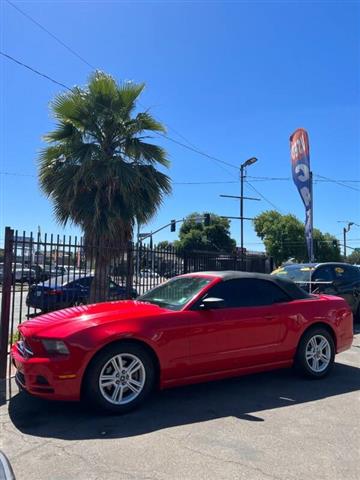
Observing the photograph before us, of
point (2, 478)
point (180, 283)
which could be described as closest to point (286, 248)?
point (180, 283)

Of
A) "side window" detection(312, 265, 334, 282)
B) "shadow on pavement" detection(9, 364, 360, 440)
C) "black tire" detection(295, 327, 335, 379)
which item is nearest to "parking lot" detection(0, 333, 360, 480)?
"shadow on pavement" detection(9, 364, 360, 440)

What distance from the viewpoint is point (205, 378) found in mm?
5180

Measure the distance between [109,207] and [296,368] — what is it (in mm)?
5575

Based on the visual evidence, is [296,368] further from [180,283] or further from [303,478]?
[303,478]

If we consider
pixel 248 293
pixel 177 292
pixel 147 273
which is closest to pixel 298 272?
pixel 147 273

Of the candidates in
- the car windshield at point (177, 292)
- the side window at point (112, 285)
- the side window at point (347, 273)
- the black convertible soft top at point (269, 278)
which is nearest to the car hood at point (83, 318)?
the car windshield at point (177, 292)

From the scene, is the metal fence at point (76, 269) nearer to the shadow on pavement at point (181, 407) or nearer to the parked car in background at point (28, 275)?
the parked car in background at point (28, 275)

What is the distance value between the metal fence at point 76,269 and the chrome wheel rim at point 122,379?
215 cm

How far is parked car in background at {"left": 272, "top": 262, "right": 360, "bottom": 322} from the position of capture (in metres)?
10.7

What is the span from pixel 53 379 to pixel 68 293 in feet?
13.5

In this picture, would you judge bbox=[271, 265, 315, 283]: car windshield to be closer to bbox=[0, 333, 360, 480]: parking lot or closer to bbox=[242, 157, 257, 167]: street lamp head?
bbox=[0, 333, 360, 480]: parking lot

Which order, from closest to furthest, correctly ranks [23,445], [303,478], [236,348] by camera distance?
[303,478], [23,445], [236,348]

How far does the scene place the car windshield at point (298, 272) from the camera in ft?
35.9

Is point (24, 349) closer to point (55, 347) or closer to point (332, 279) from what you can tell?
point (55, 347)
